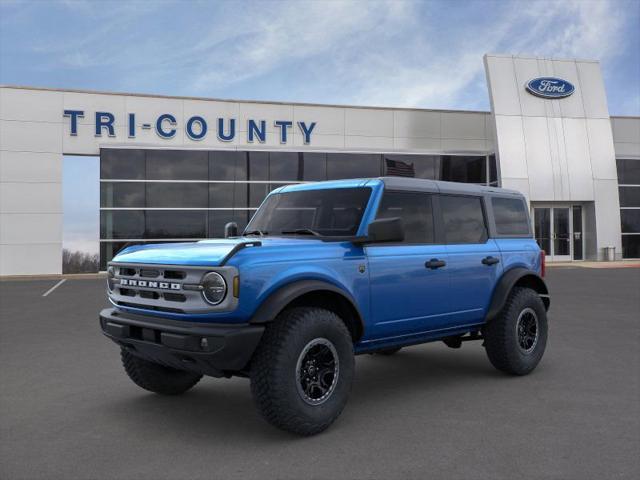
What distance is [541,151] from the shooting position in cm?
2406

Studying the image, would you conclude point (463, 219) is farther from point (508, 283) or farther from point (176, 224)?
point (176, 224)

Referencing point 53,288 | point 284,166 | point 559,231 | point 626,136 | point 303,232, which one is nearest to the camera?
point 303,232

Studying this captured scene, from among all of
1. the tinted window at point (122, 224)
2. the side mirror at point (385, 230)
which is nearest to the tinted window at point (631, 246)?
the tinted window at point (122, 224)

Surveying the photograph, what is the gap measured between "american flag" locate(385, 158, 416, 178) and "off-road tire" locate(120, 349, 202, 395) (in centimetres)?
2016

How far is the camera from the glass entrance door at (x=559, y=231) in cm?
2492

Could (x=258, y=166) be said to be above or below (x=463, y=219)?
above

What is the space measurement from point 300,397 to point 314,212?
1.77 metres

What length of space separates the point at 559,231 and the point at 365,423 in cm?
2319

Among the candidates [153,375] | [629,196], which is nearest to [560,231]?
[629,196]

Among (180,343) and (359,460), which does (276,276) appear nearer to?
(180,343)

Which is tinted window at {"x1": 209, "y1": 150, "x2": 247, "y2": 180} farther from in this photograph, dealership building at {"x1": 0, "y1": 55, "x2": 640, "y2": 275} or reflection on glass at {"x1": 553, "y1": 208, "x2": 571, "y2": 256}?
reflection on glass at {"x1": 553, "y1": 208, "x2": 571, "y2": 256}

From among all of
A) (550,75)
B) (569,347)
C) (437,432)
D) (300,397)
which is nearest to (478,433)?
(437,432)

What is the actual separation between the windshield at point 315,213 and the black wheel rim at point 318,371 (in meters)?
1.03

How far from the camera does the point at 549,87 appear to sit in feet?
80.6
